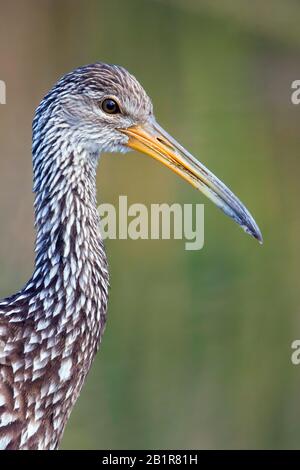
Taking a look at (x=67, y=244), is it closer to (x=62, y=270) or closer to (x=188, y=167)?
A: (x=62, y=270)

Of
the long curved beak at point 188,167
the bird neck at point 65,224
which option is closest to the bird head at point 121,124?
the long curved beak at point 188,167

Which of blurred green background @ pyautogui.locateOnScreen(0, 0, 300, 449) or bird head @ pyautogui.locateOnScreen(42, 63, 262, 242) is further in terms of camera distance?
blurred green background @ pyautogui.locateOnScreen(0, 0, 300, 449)

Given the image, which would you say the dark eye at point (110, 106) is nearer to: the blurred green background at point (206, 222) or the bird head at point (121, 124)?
the bird head at point (121, 124)

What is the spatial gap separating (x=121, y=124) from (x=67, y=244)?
23.3 inches

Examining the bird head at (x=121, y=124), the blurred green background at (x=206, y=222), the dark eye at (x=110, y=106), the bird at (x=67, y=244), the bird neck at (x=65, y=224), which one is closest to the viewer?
the bird at (x=67, y=244)

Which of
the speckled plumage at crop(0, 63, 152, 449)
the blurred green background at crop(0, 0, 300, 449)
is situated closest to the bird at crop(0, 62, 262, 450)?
the speckled plumage at crop(0, 63, 152, 449)

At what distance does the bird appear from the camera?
5.42 meters

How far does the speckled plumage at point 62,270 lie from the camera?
5.43 metres

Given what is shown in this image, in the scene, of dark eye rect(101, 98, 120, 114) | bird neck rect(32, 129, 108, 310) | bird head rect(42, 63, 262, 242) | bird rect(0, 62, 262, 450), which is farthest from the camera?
dark eye rect(101, 98, 120, 114)

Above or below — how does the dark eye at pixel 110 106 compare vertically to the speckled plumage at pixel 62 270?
above

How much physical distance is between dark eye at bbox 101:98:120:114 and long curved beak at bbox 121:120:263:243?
3.6 inches

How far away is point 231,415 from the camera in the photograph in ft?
27.6

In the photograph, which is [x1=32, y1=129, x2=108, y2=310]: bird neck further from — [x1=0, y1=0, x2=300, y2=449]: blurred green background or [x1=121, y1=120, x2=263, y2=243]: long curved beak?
[x1=0, y1=0, x2=300, y2=449]: blurred green background

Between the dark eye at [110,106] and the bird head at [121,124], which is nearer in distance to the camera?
the bird head at [121,124]
